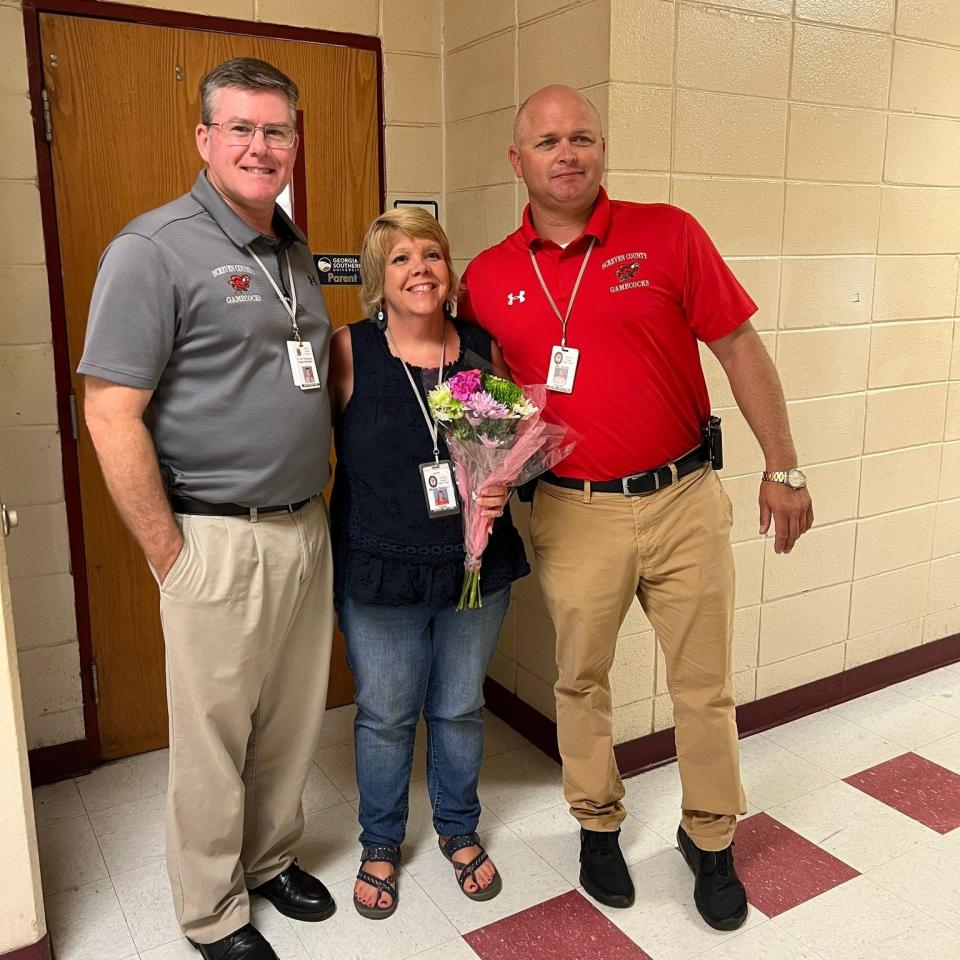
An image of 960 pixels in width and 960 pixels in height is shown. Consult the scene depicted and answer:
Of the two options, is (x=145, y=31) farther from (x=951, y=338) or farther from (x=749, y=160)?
(x=951, y=338)

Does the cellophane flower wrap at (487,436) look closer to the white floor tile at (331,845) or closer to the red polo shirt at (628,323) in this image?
the red polo shirt at (628,323)

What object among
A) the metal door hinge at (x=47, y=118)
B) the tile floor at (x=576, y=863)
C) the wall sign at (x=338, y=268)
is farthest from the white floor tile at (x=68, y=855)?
the metal door hinge at (x=47, y=118)

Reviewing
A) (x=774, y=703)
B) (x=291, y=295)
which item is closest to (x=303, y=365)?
(x=291, y=295)

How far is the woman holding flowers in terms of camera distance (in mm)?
2049

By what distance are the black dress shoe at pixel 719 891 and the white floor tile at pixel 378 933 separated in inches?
23.1

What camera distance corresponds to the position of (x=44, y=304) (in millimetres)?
2625

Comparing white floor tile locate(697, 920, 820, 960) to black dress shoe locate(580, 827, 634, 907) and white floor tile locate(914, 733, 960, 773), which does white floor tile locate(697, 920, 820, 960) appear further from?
white floor tile locate(914, 733, 960, 773)

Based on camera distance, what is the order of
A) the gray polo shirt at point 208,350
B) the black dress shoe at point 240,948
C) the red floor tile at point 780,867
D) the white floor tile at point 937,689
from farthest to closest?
the white floor tile at point 937,689 < the red floor tile at point 780,867 < the black dress shoe at point 240,948 < the gray polo shirt at point 208,350

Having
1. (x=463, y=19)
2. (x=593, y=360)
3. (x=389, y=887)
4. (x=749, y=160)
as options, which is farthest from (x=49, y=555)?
(x=749, y=160)

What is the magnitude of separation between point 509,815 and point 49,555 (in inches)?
60.4

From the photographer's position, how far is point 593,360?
2.07 metres

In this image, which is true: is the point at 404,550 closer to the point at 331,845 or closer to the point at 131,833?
the point at 331,845

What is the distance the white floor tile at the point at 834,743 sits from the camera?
2885mm

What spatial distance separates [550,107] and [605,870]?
179cm
